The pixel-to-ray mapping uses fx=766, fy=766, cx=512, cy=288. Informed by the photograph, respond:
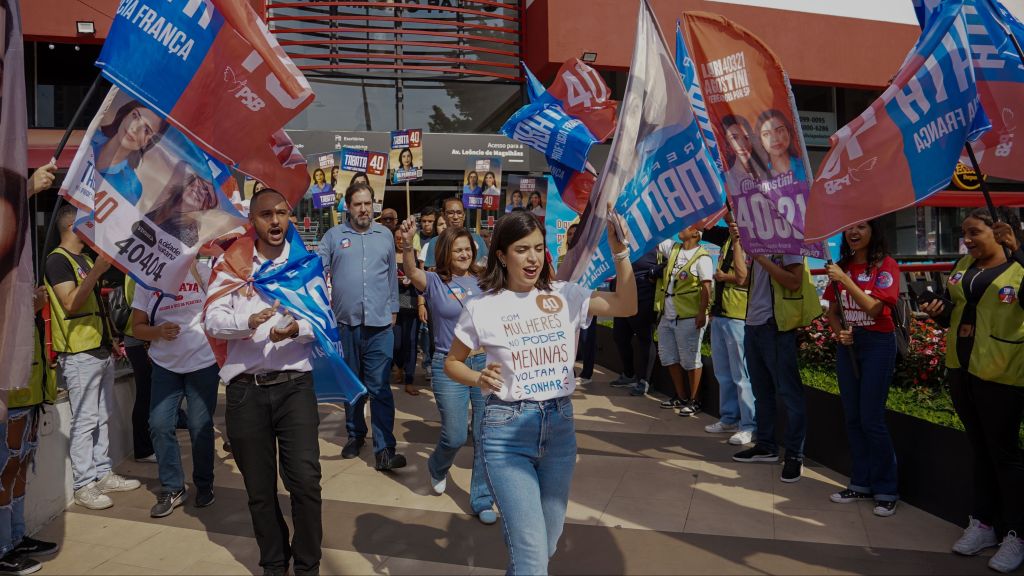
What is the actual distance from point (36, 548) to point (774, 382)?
5.16 meters

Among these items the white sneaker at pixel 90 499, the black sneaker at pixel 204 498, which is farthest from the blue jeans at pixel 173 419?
the white sneaker at pixel 90 499

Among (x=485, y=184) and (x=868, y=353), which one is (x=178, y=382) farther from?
(x=485, y=184)

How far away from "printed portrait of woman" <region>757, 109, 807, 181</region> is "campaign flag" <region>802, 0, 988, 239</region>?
31 cm

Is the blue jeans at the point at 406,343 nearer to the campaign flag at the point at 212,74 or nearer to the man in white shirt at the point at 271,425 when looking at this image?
the campaign flag at the point at 212,74

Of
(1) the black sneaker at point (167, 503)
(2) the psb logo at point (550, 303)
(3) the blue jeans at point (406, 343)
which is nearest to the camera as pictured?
(2) the psb logo at point (550, 303)

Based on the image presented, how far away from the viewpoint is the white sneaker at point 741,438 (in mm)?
6629

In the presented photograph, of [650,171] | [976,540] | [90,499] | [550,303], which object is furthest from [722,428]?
[90,499]

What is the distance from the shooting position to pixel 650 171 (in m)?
4.04

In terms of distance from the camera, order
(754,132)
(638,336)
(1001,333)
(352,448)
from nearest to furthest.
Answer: (1001,333) < (754,132) < (352,448) < (638,336)

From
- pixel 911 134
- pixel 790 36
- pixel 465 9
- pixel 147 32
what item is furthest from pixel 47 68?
pixel 911 134

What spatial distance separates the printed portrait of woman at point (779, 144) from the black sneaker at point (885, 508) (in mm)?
2198

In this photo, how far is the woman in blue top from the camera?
5207 millimetres

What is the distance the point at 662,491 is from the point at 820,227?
94.7 inches

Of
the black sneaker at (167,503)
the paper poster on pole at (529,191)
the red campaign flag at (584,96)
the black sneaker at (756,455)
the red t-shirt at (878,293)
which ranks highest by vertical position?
the red campaign flag at (584,96)
